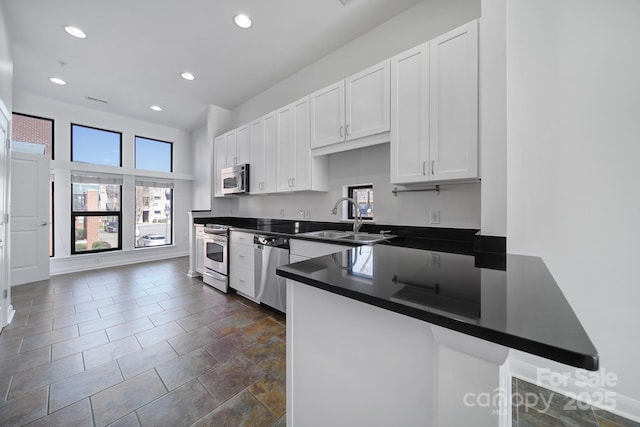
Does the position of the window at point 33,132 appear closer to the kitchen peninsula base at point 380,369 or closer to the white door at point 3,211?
the white door at point 3,211

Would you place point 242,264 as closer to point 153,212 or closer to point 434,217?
point 434,217

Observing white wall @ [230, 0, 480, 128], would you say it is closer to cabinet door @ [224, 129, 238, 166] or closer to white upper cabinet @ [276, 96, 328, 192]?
white upper cabinet @ [276, 96, 328, 192]

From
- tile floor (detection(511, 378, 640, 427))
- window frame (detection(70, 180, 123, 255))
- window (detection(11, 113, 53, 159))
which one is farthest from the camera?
window frame (detection(70, 180, 123, 255))

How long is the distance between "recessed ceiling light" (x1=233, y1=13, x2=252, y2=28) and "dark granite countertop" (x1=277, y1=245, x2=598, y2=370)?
2.67 metres

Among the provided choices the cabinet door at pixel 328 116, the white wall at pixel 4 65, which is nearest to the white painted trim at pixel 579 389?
the cabinet door at pixel 328 116

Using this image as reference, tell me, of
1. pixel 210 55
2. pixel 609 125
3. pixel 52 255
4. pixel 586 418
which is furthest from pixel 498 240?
pixel 52 255

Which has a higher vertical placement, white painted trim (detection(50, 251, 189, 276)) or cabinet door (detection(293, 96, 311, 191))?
cabinet door (detection(293, 96, 311, 191))

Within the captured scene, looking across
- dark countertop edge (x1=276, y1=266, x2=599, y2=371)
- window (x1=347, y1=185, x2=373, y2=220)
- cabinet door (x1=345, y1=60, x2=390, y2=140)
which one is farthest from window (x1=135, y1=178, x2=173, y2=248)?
dark countertop edge (x1=276, y1=266, x2=599, y2=371)

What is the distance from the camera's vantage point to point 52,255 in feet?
14.2

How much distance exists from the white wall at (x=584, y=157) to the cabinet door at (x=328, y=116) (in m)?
1.38

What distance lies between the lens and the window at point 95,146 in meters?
4.64

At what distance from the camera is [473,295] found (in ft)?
2.18

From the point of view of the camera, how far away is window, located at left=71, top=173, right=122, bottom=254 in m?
4.61

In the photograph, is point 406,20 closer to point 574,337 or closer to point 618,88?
point 618,88
